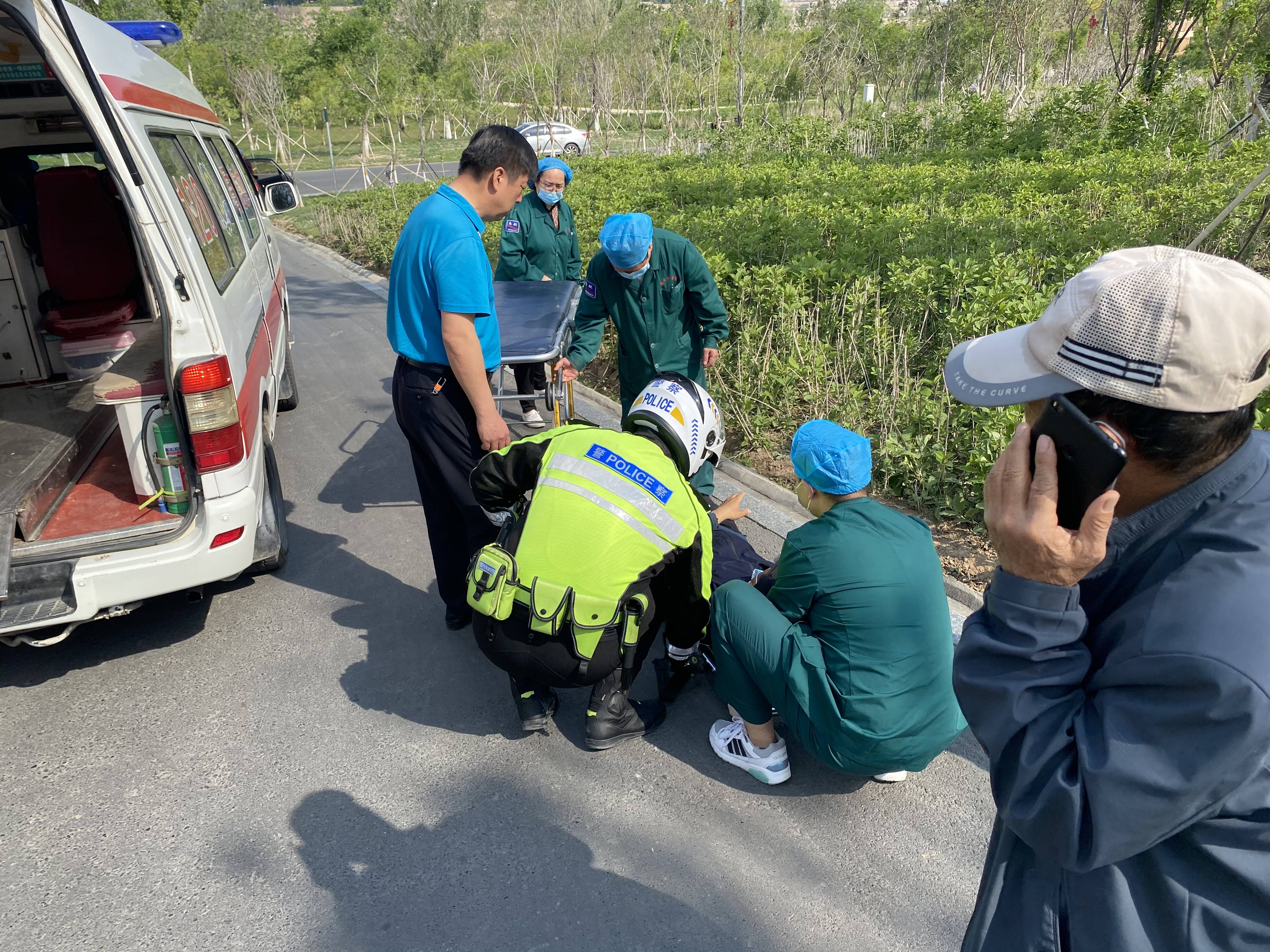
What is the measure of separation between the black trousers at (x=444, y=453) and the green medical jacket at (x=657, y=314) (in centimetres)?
158

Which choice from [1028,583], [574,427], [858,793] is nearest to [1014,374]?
[1028,583]

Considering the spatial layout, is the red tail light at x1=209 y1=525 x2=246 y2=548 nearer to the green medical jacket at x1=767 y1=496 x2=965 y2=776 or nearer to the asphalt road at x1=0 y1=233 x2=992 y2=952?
the asphalt road at x1=0 y1=233 x2=992 y2=952

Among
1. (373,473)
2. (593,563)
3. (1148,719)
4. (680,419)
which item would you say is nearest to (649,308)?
(680,419)

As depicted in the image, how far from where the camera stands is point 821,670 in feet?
8.82

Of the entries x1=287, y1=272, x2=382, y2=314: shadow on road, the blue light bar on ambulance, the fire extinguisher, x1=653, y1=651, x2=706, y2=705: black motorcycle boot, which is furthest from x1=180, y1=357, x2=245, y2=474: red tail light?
x1=287, y1=272, x2=382, y2=314: shadow on road

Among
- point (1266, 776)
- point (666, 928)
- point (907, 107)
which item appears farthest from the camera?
point (907, 107)

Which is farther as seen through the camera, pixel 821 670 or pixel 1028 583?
pixel 821 670

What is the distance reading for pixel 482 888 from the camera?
8.30ft

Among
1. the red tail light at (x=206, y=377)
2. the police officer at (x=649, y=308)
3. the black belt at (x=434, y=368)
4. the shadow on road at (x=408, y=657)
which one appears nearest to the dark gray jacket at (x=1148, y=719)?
the shadow on road at (x=408, y=657)

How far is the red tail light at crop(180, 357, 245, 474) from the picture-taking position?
10.7 feet

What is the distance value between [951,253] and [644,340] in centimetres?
342

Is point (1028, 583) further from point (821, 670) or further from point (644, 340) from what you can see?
point (644, 340)

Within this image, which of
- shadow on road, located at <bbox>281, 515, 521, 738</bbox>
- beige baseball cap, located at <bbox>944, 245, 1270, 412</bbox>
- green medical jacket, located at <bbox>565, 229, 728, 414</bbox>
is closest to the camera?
beige baseball cap, located at <bbox>944, 245, 1270, 412</bbox>

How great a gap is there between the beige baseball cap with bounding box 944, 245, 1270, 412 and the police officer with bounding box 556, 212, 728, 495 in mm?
3562
